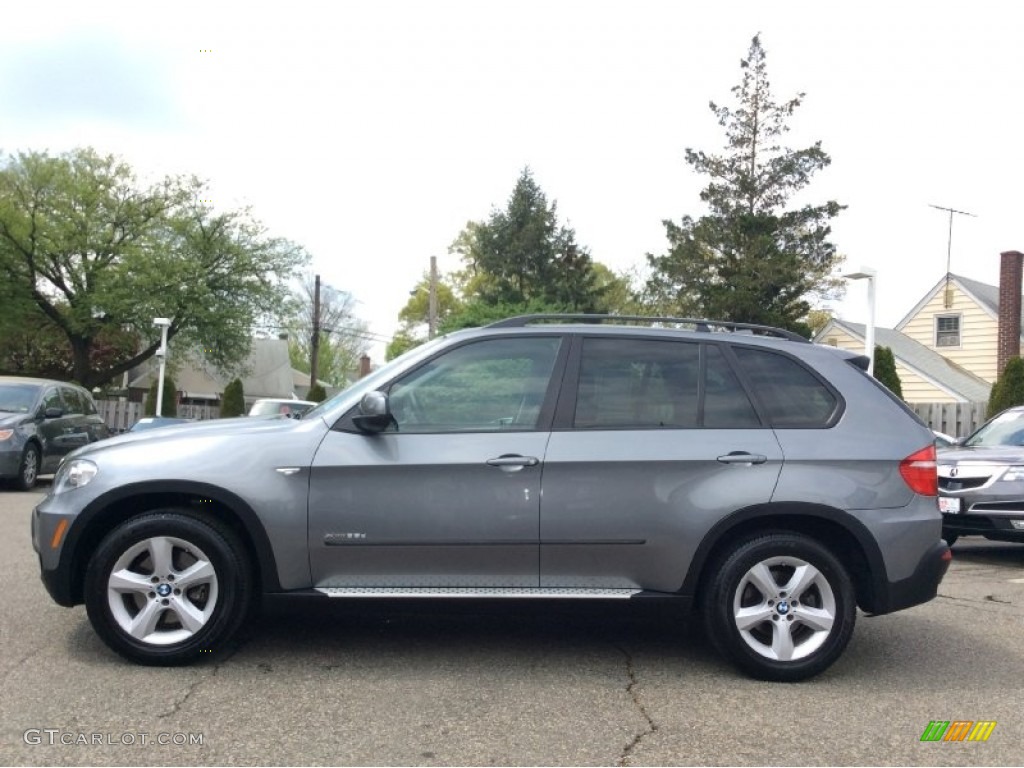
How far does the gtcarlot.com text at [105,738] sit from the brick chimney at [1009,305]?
33246 millimetres

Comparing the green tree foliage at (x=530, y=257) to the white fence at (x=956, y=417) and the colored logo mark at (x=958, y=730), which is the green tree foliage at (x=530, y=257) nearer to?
the white fence at (x=956, y=417)

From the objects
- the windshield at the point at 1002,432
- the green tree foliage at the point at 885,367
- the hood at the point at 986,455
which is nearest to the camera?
the hood at the point at 986,455

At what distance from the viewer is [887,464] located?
4910 mm

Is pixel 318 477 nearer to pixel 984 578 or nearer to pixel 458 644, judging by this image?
pixel 458 644

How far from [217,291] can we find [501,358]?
35.8 meters

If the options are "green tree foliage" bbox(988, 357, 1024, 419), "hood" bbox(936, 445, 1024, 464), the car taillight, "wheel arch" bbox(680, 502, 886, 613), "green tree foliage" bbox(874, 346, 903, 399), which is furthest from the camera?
"green tree foliage" bbox(874, 346, 903, 399)

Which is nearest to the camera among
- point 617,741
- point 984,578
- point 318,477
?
point 617,741

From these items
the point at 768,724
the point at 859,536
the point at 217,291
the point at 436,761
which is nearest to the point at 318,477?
the point at 436,761

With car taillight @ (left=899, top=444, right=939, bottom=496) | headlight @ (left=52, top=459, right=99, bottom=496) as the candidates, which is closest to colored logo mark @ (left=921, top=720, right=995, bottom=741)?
car taillight @ (left=899, top=444, right=939, bottom=496)

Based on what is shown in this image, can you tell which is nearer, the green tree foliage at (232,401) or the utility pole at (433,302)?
the utility pole at (433,302)

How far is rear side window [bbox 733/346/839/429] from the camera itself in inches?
198

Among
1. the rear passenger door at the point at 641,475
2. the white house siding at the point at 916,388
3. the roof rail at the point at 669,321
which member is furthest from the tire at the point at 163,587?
the white house siding at the point at 916,388

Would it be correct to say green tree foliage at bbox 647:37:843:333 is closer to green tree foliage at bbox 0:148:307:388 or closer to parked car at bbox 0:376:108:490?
green tree foliage at bbox 0:148:307:388

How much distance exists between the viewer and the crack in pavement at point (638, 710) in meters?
3.80
